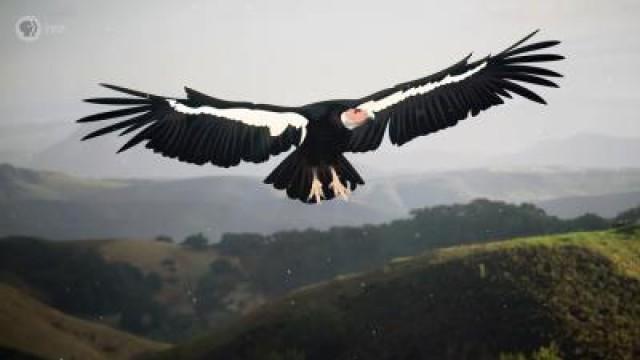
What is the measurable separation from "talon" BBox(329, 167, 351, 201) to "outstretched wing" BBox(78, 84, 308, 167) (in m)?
0.72

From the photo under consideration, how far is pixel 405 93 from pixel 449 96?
855 millimetres

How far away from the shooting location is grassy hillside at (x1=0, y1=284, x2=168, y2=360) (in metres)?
57.3

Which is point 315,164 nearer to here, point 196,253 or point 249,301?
point 249,301

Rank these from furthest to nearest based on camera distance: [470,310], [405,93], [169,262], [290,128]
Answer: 1. [169,262]
2. [470,310]
3. [405,93]
4. [290,128]

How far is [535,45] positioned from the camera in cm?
867

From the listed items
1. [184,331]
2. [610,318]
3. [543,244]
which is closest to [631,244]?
[543,244]

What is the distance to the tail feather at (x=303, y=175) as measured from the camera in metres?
8.37

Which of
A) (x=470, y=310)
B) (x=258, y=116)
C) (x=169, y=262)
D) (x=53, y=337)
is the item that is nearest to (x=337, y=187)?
(x=258, y=116)

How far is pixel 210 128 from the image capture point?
27.7 feet

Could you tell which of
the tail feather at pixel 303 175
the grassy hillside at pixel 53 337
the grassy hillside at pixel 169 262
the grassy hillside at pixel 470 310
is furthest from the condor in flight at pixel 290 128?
the grassy hillside at pixel 169 262

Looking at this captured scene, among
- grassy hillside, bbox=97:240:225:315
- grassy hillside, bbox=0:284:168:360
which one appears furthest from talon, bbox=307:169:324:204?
grassy hillside, bbox=97:240:225:315

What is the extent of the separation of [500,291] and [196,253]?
69021 millimetres

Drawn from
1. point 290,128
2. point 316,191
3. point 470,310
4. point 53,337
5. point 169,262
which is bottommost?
point 53,337

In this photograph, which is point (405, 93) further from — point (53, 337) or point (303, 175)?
point (53, 337)
